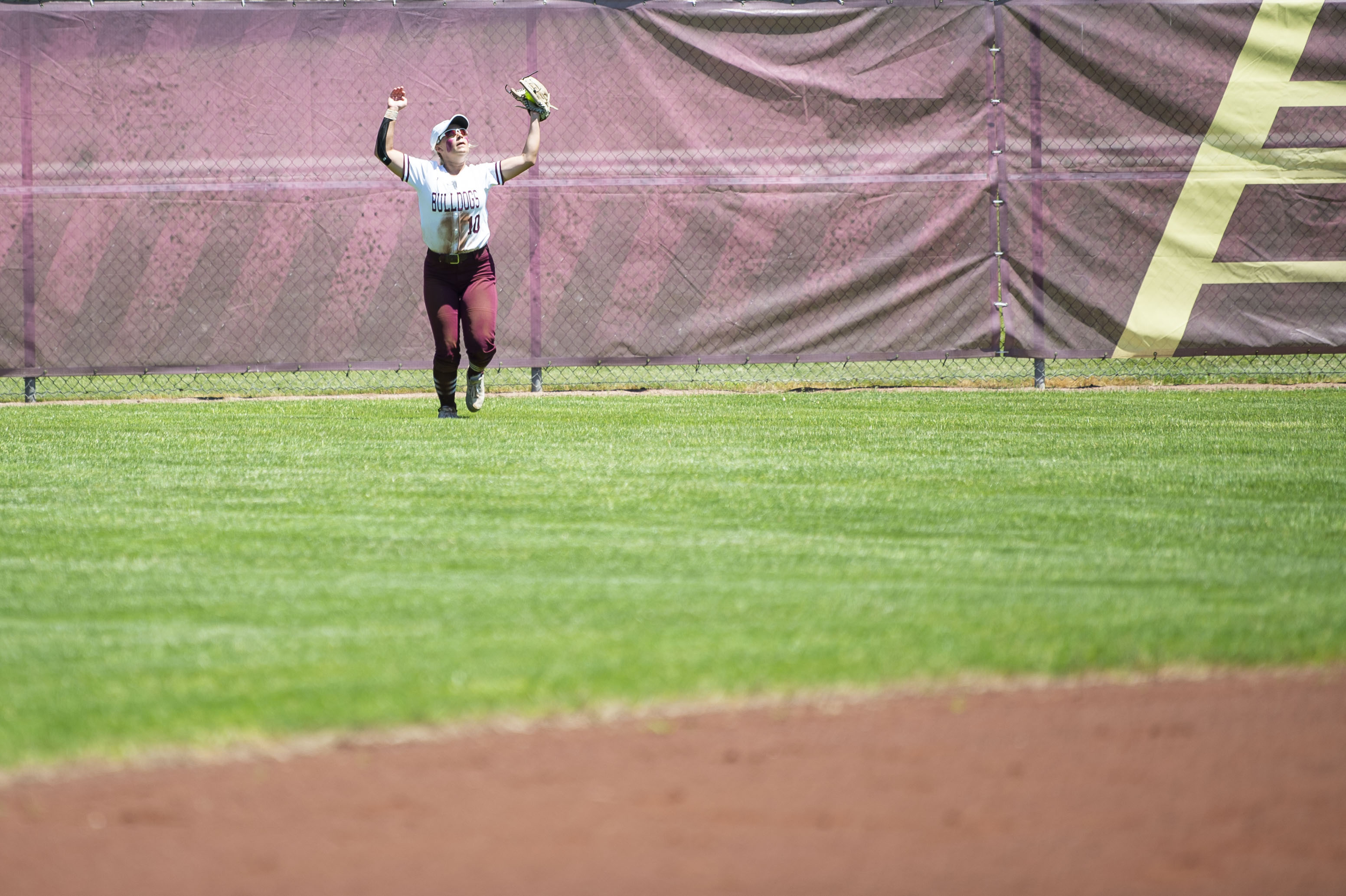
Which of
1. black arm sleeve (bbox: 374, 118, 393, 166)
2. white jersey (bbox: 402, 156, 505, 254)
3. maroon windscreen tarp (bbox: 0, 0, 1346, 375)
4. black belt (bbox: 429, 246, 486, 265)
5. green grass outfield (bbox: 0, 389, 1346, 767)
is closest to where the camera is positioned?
green grass outfield (bbox: 0, 389, 1346, 767)

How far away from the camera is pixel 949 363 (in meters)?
14.2

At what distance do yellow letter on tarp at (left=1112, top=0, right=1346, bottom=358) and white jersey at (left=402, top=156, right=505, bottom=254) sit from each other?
5237 millimetres

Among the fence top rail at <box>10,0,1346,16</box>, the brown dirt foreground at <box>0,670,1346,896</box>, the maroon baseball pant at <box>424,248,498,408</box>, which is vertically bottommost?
the brown dirt foreground at <box>0,670,1346,896</box>

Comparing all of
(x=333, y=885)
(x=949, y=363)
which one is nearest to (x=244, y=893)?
(x=333, y=885)

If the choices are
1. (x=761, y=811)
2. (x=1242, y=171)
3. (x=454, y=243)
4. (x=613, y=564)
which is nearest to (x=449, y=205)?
(x=454, y=243)

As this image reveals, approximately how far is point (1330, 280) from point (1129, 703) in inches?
387

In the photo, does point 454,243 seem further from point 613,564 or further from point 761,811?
point 761,811

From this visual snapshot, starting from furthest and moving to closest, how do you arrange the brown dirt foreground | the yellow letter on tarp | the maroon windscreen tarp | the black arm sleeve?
the yellow letter on tarp
the maroon windscreen tarp
the black arm sleeve
the brown dirt foreground

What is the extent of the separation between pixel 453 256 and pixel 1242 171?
20.5ft

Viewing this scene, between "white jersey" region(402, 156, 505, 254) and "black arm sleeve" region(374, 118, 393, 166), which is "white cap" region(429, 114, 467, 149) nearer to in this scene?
"white jersey" region(402, 156, 505, 254)

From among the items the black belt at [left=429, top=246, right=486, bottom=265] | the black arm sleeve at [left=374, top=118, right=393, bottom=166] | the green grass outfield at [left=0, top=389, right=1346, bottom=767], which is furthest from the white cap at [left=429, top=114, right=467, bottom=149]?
the green grass outfield at [left=0, top=389, right=1346, bottom=767]

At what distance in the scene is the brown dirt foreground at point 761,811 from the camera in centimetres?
270

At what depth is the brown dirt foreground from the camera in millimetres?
2703

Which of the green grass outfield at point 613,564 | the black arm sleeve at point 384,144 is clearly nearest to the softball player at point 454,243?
the black arm sleeve at point 384,144
